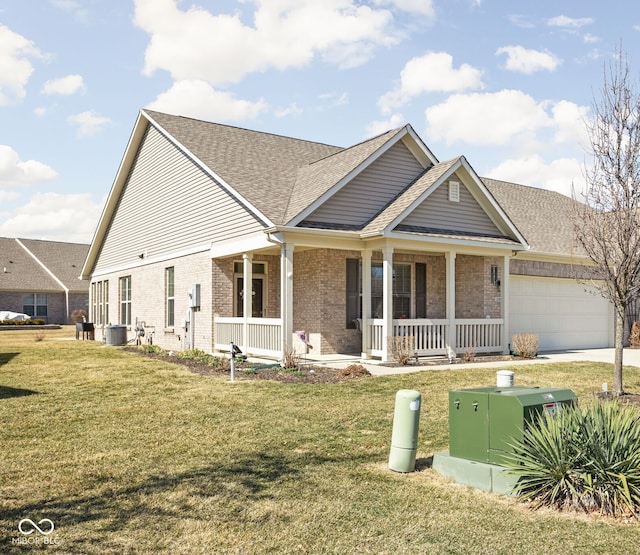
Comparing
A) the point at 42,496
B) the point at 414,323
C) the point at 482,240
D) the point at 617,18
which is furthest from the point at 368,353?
the point at 42,496

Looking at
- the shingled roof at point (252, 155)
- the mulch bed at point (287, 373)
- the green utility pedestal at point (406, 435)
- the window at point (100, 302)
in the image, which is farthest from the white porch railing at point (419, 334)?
the window at point (100, 302)

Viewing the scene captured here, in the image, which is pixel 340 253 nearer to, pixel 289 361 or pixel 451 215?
pixel 451 215

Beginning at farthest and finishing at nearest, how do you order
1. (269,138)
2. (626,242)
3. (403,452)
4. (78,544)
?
(269,138)
(626,242)
(403,452)
(78,544)

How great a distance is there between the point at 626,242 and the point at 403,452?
20.3ft

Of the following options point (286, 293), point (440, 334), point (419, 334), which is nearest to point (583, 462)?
point (286, 293)

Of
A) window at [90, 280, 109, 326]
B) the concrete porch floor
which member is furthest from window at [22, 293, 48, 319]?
the concrete porch floor

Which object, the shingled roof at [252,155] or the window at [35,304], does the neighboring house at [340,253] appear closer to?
the shingled roof at [252,155]

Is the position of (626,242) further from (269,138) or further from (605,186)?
(269,138)

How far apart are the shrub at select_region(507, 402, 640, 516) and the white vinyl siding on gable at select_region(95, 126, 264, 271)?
1128cm

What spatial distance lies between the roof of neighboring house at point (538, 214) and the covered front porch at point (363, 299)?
321cm

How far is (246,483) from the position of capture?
6090 mm

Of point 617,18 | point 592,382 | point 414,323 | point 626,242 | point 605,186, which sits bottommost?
point 592,382

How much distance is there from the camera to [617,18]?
40.2 feet
